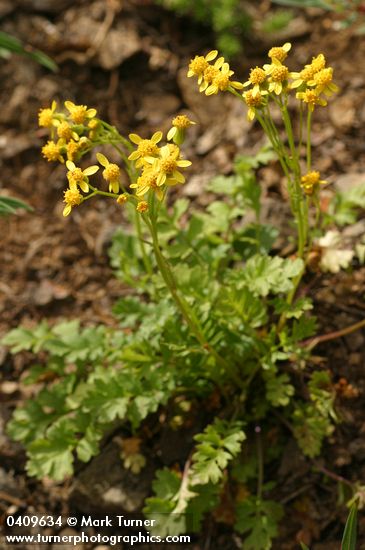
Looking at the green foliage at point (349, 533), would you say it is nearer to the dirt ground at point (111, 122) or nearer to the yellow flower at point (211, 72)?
the dirt ground at point (111, 122)

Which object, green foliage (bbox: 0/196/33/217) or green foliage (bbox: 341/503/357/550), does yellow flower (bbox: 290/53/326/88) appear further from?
green foliage (bbox: 341/503/357/550)

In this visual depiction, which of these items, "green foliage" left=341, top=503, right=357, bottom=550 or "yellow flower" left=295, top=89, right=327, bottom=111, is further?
"yellow flower" left=295, top=89, right=327, bottom=111

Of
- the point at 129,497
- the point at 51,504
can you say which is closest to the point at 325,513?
the point at 129,497

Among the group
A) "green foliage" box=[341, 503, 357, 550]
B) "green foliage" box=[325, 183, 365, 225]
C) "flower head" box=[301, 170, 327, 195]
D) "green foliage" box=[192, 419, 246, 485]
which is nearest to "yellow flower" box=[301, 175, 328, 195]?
"flower head" box=[301, 170, 327, 195]

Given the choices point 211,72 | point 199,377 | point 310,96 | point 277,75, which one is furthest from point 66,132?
point 199,377

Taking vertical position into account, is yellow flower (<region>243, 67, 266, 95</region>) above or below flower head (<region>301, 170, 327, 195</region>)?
above

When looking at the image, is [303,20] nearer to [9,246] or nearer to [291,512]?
[9,246]
